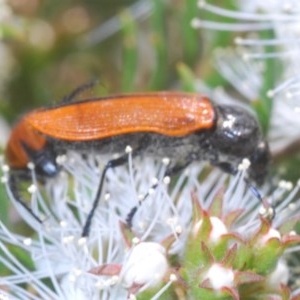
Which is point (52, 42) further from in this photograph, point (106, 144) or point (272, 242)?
point (272, 242)

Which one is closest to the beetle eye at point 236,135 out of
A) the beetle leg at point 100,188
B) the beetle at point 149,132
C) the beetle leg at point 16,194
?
the beetle at point 149,132

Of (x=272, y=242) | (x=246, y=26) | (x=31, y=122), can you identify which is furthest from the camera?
(x=246, y=26)

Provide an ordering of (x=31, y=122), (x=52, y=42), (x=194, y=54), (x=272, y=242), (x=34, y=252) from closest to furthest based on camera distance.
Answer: (x=272, y=242), (x=34, y=252), (x=31, y=122), (x=194, y=54), (x=52, y=42)

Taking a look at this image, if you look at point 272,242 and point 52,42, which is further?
point 52,42

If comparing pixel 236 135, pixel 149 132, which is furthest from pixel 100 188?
pixel 236 135

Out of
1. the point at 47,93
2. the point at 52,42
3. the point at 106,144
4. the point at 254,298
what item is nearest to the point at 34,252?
the point at 106,144

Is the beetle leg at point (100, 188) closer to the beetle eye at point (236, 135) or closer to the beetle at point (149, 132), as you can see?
the beetle at point (149, 132)

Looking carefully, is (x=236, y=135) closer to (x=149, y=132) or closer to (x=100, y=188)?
(x=149, y=132)

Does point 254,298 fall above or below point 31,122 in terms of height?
below

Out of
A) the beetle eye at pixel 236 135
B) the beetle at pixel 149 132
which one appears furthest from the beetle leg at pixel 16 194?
the beetle eye at pixel 236 135
